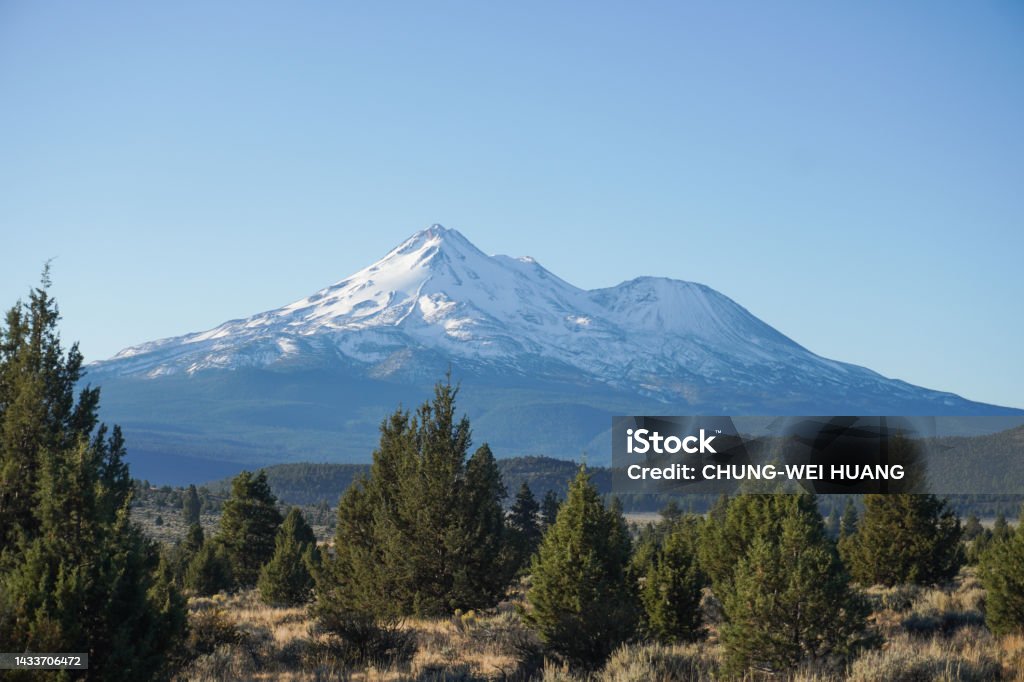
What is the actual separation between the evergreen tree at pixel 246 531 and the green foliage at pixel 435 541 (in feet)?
52.8

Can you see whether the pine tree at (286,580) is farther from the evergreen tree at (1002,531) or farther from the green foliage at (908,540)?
the evergreen tree at (1002,531)

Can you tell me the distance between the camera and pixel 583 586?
1666 centimetres

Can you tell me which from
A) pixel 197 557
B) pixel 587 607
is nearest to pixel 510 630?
pixel 587 607

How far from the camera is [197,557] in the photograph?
37.4 metres

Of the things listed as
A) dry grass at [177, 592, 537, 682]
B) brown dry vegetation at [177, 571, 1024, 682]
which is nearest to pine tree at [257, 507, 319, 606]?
brown dry vegetation at [177, 571, 1024, 682]

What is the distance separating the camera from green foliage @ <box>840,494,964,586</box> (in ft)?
96.0

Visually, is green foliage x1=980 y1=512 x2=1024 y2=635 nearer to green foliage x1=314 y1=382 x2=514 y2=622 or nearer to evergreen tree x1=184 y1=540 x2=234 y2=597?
green foliage x1=314 y1=382 x2=514 y2=622

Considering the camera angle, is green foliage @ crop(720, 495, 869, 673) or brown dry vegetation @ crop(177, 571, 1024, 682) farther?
green foliage @ crop(720, 495, 869, 673)

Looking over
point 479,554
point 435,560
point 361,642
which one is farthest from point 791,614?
point 435,560

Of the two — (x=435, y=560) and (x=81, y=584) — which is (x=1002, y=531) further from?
(x=81, y=584)

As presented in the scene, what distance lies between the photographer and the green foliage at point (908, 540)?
29.3 m

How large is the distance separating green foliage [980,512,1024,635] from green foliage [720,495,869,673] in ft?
11.3

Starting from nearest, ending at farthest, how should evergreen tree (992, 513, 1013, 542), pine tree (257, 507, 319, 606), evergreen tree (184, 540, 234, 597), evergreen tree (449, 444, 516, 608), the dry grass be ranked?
the dry grass
evergreen tree (992, 513, 1013, 542)
evergreen tree (449, 444, 516, 608)
pine tree (257, 507, 319, 606)
evergreen tree (184, 540, 234, 597)

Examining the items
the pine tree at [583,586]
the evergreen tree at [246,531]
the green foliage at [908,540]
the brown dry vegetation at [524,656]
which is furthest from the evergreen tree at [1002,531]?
the evergreen tree at [246,531]
